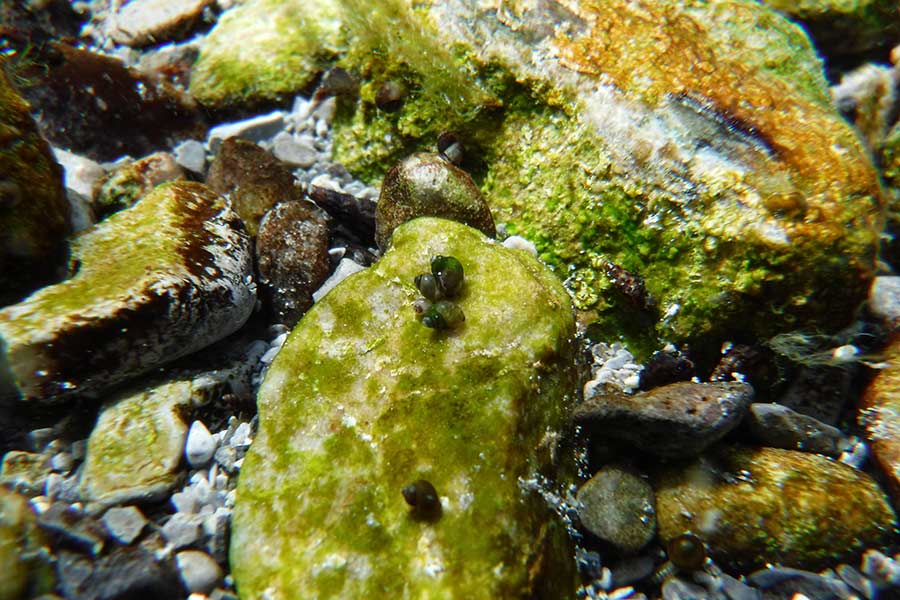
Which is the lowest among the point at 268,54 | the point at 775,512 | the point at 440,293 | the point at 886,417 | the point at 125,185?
the point at 125,185

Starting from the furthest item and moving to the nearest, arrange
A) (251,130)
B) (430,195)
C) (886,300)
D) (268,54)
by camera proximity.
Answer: (268,54), (251,130), (430,195), (886,300)

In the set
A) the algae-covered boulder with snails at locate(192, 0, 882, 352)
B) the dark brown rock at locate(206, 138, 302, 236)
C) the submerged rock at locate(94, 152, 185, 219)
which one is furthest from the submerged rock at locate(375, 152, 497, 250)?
the submerged rock at locate(94, 152, 185, 219)

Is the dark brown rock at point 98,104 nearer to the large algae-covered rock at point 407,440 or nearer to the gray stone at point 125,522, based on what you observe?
the large algae-covered rock at point 407,440

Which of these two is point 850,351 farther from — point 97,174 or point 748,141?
point 97,174

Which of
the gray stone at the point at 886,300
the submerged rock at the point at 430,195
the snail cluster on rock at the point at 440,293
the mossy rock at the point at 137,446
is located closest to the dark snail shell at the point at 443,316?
the snail cluster on rock at the point at 440,293

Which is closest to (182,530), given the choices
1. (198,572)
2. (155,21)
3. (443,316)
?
(198,572)

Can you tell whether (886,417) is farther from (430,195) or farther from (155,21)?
(155,21)
